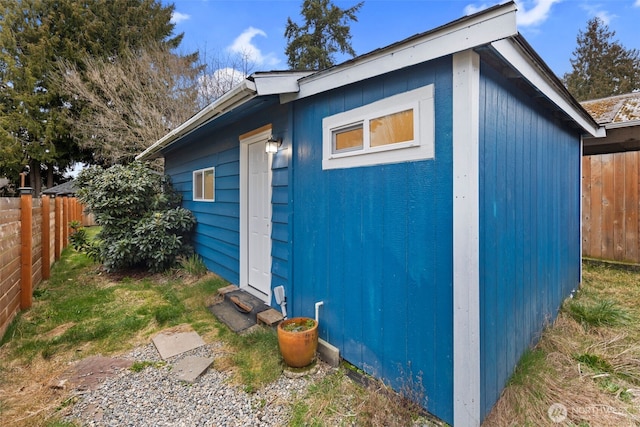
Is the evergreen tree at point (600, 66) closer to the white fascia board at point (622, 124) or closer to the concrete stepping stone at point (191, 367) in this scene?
the white fascia board at point (622, 124)

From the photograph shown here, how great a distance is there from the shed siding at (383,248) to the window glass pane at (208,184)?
2812 mm

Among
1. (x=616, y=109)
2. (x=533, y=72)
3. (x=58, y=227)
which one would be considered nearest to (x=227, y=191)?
(x=533, y=72)

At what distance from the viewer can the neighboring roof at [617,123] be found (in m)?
4.90

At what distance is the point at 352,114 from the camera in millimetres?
2480

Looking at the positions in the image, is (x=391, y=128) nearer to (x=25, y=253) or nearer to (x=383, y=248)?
(x=383, y=248)

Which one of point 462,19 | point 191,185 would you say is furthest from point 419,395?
point 191,185

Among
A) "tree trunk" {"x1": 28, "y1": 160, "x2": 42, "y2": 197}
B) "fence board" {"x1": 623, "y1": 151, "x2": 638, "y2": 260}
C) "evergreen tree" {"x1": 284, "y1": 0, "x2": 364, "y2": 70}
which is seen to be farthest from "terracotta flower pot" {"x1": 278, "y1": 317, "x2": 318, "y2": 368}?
"tree trunk" {"x1": 28, "y1": 160, "x2": 42, "y2": 197}

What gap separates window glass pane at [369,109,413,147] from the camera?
2.10 m

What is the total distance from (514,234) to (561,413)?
3.96ft

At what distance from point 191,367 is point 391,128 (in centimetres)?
262

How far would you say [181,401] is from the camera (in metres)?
2.26

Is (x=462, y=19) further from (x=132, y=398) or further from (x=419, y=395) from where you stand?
(x=132, y=398)

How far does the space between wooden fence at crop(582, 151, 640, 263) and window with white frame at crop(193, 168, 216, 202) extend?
6.84 m

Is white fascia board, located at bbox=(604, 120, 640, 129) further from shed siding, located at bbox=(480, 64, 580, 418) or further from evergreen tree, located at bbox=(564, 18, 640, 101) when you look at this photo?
evergreen tree, located at bbox=(564, 18, 640, 101)
